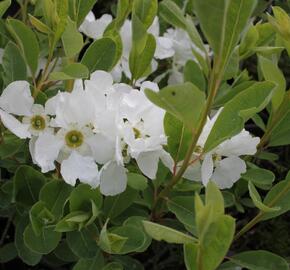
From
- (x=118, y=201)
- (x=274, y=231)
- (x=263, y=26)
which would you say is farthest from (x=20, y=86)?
(x=274, y=231)

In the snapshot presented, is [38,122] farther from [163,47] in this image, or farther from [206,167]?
[163,47]

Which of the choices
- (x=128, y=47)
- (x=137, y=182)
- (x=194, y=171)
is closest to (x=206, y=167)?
(x=194, y=171)

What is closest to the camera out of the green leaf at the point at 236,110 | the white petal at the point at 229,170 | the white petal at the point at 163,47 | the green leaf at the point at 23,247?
the green leaf at the point at 236,110

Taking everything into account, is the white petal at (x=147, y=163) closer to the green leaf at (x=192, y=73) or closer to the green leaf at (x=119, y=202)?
the green leaf at (x=119, y=202)

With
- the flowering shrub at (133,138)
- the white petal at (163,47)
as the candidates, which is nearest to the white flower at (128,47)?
the white petal at (163,47)

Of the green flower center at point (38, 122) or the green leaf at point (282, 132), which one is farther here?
the green leaf at point (282, 132)

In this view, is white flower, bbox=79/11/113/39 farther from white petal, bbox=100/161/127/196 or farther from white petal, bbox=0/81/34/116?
white petal, bbox=100/161/127/196

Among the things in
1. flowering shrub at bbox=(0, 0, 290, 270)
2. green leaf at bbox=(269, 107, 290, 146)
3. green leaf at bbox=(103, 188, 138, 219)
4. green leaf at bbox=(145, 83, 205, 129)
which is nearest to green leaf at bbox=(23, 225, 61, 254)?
flowering shrub at bbox=(0, 0, 290, 270)
